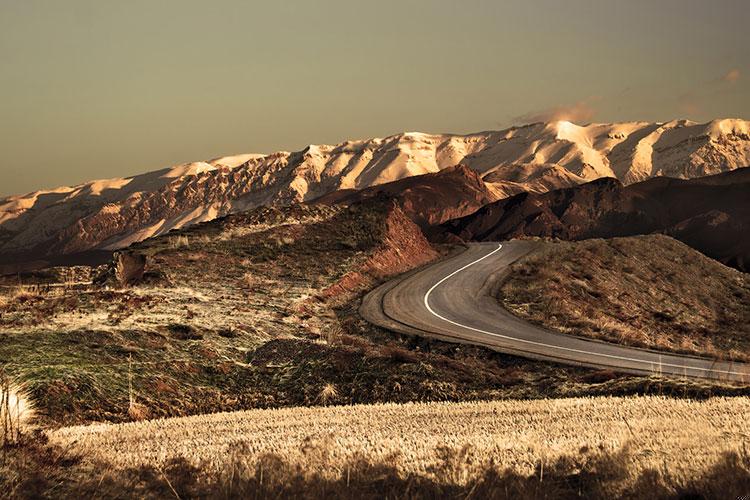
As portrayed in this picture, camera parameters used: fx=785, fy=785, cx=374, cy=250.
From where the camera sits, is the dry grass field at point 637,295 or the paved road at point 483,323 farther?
the dry grass field at point 637,295

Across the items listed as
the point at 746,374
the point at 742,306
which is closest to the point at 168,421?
the point at 746,374

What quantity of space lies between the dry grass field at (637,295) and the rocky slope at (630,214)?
51.1 meters

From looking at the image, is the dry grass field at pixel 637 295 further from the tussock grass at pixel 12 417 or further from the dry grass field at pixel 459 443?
the tussock grass at pixel 12 417

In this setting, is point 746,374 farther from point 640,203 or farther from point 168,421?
point 640,203

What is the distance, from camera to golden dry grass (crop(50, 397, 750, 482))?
41.2 ft

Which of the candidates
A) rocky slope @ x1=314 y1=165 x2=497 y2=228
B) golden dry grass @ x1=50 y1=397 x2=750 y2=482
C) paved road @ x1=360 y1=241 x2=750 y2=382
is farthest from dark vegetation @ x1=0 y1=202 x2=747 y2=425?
rocky slope @ x1=314 y1=165 x2=497 y2=228

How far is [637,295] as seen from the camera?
2206 inches

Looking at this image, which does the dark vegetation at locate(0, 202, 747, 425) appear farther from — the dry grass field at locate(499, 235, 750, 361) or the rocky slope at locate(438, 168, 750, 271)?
the rocky slope at locate(438, 168, 750, 271)

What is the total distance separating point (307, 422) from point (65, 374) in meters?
8.06

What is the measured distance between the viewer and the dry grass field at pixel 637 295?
42.8 meters

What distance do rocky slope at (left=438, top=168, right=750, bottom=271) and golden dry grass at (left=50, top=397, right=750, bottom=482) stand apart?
103068mm

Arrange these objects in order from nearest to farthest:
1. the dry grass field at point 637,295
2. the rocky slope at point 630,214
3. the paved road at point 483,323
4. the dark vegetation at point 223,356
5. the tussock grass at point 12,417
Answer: the tussock grass at point 12,417 < the dark vegetation at point 223,356 < the paved road at point 483,323 < the dry grass field at point 637,295 < the rocky slope at point 630,214

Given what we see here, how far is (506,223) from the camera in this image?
13875 cm

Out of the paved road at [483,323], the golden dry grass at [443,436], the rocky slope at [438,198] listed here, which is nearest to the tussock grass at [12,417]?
the golden dry grass at [443,436]
